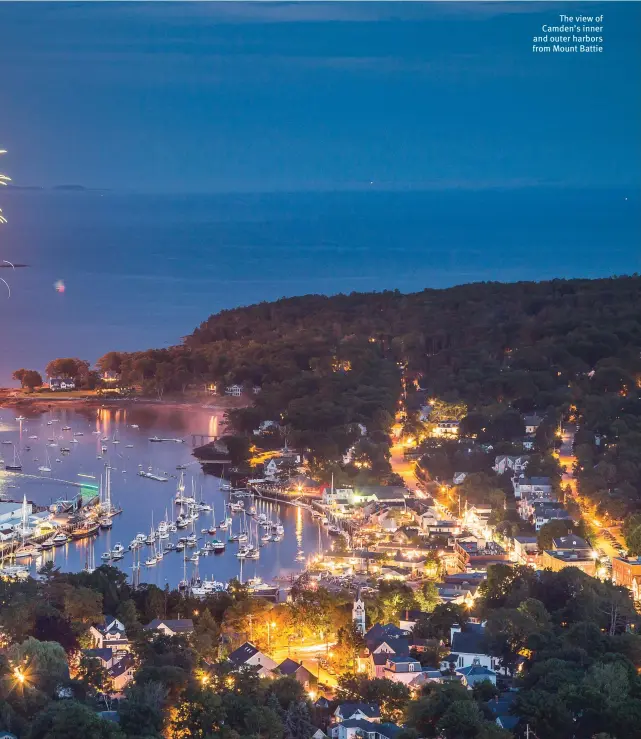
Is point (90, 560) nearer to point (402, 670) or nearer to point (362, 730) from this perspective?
point (402, 670)

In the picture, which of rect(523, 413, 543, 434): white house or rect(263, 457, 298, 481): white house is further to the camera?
rect(523, 413, 543, 434): white house

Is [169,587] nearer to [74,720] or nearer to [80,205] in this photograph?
[74,720]

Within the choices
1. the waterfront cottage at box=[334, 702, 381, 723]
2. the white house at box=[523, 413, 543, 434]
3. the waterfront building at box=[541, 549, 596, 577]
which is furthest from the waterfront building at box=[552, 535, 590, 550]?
the white house at box=[523, 413, 543, 434]

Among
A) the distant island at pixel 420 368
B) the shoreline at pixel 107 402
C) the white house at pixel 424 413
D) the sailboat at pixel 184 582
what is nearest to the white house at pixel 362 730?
the sailboat at pixel 184 582

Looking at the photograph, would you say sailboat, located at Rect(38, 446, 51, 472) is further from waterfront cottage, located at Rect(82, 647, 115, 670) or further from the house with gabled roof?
waterfront cottage, located at Rect(82, 647, 115, 670)

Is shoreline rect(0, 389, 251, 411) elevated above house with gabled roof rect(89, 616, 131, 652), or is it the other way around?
shoreline rect(0, 389, 251, 411)

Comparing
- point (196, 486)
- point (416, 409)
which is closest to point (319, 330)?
point (416, 409)
